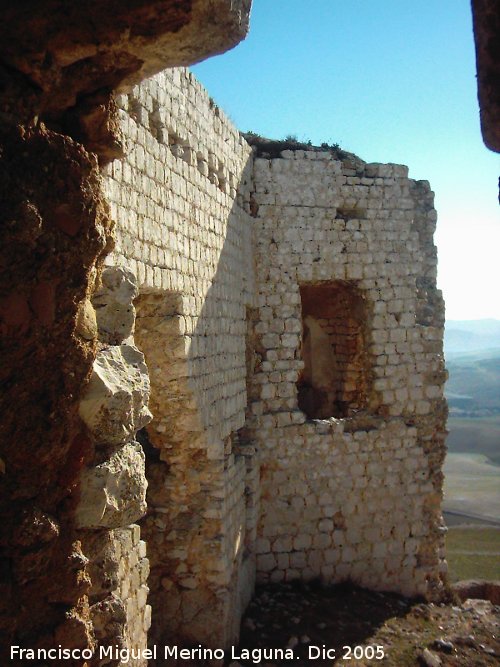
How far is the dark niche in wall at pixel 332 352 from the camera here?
32.1ft

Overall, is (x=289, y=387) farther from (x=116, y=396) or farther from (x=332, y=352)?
(x=116, y=396)

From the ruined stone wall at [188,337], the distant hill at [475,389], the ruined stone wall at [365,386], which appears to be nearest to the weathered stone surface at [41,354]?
the ruined stone wall at [188,337]

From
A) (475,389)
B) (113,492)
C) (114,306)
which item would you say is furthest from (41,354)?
(475,389)

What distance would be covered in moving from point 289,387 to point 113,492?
241 inches

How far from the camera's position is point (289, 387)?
878 centimetres

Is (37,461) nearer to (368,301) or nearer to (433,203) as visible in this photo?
(368,301)

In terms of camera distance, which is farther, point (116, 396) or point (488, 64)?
point (116, 396)

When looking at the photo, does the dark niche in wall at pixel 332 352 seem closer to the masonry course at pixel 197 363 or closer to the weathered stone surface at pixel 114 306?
the masonry course at pixel 197 363

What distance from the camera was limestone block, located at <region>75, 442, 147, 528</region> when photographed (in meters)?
2.67

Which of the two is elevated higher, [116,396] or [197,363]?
[197,363]

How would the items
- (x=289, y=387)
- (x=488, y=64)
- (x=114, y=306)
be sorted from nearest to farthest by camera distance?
(x=488, y=64), (x=114, y=306), (x=289, y=387)

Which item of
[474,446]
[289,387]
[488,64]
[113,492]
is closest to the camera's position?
[488,64]

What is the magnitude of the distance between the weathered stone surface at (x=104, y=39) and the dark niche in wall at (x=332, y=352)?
7.09 metres

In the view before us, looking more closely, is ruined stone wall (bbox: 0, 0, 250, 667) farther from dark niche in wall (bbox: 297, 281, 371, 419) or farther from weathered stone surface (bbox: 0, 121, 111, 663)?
dark niche in wall (bbox: 297, 281, 371, 419)
